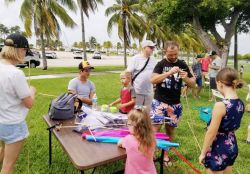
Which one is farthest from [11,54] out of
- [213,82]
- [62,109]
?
[213,82]

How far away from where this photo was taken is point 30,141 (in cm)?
498

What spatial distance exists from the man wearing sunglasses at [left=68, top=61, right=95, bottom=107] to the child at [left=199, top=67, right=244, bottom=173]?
2.27 metres

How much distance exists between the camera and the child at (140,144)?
2299 millimetres

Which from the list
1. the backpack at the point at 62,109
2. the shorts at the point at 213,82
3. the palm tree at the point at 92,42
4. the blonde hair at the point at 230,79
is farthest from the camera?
the palm tree at the point at 92,42

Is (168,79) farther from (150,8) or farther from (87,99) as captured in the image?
(150,8)

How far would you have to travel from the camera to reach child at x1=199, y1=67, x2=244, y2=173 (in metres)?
2.34

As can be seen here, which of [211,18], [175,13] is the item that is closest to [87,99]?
[175,13]

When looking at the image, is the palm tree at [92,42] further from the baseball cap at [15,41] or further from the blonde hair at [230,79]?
the blonde hair at [230,79]

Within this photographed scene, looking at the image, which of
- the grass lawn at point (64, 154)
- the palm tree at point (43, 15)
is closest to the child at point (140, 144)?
the grass lawn at point (64, 154)

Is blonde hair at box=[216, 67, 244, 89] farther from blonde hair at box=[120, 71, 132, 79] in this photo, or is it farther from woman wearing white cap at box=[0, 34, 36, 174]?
blonde hair at box=[120, 71, 132, 79]

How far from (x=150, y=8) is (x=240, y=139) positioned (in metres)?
12.8

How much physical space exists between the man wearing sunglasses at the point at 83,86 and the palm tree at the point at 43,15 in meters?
18.5

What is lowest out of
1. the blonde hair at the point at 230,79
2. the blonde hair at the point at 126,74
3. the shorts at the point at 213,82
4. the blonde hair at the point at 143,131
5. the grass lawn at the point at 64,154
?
the grass lawn at the point at 64,154

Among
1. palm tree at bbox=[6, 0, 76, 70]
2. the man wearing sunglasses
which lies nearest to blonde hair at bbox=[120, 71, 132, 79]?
the man wearing sunglasses
